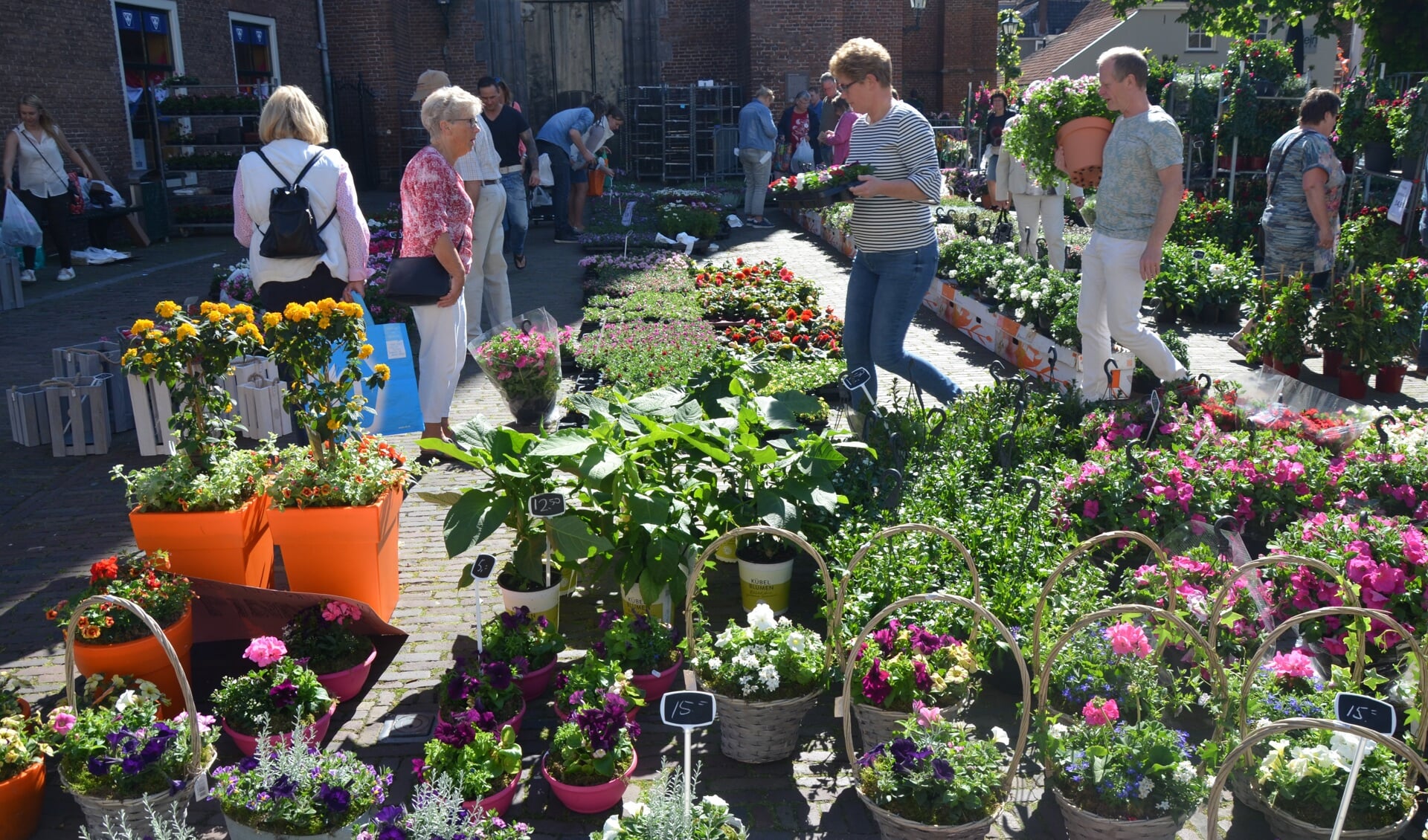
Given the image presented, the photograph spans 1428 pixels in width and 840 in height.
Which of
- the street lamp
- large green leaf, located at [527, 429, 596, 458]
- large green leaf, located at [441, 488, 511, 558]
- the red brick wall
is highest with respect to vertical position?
the street lamp

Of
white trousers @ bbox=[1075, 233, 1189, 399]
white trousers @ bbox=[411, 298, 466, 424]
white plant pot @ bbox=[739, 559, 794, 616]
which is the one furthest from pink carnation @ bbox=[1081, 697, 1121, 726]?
white trousers @ bbox=[411, 298, 466, 424]

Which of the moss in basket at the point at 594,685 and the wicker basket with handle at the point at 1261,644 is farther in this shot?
the moss in basket at the point at 594,685

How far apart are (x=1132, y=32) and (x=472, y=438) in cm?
4200

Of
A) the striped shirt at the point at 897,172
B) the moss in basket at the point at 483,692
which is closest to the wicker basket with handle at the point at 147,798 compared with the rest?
the moss in basket at the point at 483,692

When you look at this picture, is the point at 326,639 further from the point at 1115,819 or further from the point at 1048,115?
the point at 1048,115

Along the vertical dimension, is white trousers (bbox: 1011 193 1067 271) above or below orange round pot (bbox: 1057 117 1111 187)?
below

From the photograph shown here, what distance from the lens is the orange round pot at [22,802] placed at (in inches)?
119

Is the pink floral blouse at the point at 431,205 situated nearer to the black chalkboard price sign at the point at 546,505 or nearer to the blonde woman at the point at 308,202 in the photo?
the blonde woman at the point at 308,202

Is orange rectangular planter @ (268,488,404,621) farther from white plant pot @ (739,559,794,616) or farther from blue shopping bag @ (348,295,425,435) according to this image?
blue shopping bag @ (348,295,425,435)

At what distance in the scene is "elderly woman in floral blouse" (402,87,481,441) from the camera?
5.52 metres

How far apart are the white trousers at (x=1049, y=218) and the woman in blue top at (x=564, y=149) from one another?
6163mm

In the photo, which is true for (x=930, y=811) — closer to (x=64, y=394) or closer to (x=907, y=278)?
(x=907, y=278)

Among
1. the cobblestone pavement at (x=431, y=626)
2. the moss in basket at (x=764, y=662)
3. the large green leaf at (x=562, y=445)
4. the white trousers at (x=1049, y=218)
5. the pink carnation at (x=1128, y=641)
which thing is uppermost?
the white trousers at (x=1049, y=218)

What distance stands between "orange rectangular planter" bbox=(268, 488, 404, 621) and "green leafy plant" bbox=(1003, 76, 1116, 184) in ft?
15.9
